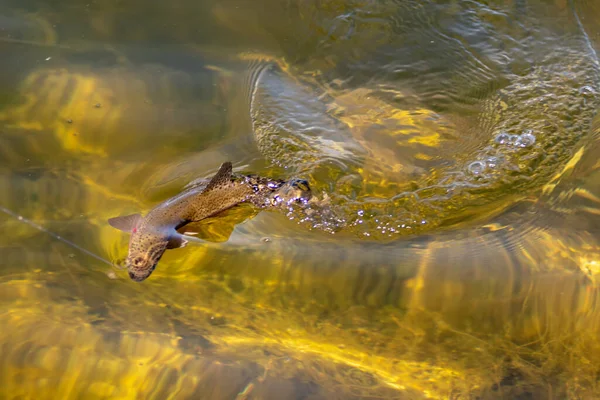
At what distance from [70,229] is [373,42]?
328 cm

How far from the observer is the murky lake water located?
329cm

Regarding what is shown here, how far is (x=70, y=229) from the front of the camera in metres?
3.88

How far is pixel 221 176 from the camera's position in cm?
390

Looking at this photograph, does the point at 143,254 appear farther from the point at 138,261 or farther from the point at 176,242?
the point at 176,242

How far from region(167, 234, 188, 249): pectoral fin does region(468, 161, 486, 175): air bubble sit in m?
2.31

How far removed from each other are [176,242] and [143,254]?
25 cm

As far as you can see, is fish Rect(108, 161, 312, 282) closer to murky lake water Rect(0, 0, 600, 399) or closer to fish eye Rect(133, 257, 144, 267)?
fish eye Rect(133, 257, 144, 267)

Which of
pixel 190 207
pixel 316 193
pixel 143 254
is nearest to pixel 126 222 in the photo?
pixel 143 254

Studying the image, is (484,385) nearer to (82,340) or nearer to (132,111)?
(82,340)

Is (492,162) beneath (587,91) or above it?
beneath

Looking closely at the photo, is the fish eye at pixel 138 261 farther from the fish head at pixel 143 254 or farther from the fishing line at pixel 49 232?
the fishing line at pixel 49 232

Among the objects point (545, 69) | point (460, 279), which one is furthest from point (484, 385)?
point (545, 69)

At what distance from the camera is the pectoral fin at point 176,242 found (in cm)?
373

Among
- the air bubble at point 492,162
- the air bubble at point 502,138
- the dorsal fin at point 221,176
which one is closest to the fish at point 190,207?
the dorsal fin at point 221,176
